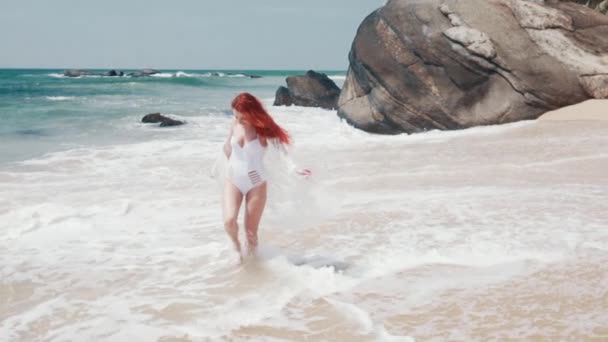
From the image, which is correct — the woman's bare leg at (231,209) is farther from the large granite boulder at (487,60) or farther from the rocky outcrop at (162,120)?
the rocky outcrop at (162,120)

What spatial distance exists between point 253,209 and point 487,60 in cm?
1198

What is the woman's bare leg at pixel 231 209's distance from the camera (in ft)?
16.4

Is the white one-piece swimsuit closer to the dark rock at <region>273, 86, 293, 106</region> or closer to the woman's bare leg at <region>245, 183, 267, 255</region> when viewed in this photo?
the woman's bare leg at <region>245, 183, 267, 255</region>

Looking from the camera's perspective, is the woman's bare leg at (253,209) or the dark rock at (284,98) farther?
the dark rock at (284,98)

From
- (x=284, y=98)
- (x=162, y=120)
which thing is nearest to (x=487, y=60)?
Answer: (x=162, y=120)

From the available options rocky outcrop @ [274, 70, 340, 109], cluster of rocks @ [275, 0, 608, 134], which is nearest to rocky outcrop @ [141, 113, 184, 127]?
cluster of rocks @ [275, 0, 608, 134]

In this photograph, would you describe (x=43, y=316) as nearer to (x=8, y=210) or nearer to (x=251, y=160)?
(x=251, y=160)

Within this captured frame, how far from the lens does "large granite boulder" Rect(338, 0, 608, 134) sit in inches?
589

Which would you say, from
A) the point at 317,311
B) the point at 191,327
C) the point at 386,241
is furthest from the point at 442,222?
the point at 191,327

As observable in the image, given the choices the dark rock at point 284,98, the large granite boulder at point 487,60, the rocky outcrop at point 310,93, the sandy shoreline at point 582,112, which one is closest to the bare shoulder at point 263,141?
the large granite boulder at point 487,60

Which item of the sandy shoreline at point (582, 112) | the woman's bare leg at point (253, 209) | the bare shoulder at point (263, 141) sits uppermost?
the bare shoulder at point (263, 141)

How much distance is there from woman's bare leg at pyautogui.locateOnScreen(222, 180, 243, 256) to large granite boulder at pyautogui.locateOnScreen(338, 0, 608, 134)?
11619mm

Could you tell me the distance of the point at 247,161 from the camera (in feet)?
16.7

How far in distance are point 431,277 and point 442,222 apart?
1.77 metres
